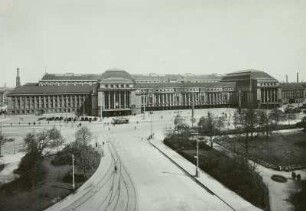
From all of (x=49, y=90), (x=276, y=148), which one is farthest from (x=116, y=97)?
(x=276, y=148)

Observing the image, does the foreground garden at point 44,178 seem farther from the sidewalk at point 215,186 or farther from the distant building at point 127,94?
the distant building at point 127,94

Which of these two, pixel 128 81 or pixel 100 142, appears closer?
pixel 100 142

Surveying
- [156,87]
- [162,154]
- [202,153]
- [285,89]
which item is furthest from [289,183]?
[285,89]

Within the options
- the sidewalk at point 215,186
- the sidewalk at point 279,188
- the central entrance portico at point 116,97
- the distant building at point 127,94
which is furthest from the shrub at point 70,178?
the central entrance portico at point 116,97

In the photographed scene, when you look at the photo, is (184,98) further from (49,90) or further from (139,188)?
(139,188)

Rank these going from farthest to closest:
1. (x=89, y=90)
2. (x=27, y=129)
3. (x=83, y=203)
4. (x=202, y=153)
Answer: (x=89, y=90) → (x=27, y=129) → (x=202, y=153) → (x=83, y=203)

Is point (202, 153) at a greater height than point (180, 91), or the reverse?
point (180, 91)

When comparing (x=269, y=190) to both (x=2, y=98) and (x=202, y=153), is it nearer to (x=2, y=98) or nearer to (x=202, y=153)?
(x=202, y=153)
